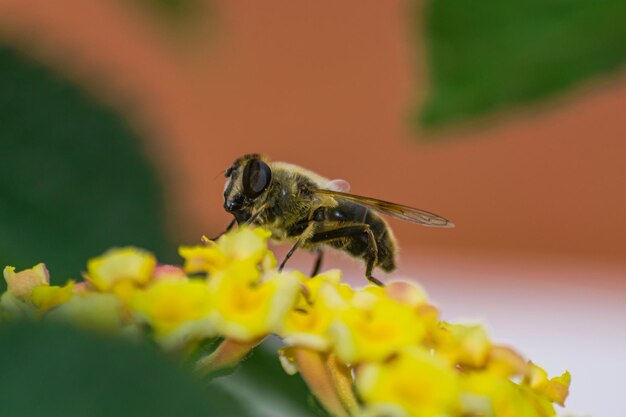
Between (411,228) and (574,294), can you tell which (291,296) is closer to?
(574,294)

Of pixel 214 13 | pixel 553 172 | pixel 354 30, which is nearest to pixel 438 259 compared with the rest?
pixel 553 172

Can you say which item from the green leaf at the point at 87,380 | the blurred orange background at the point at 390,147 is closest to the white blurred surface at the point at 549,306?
the blurred orange background at the point at 390,147

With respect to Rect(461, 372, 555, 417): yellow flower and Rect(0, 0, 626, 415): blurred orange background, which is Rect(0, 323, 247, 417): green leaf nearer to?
Rect(461, 372, 555, 417): yellow flower

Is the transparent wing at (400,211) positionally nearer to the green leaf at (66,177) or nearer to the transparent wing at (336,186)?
the transparent wing at (336,186)

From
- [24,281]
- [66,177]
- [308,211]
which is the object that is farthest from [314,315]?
[308,211]

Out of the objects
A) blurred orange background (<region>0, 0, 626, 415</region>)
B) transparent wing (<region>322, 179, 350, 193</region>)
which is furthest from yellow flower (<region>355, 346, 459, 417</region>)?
blurred orange background (<region>0, 0, 626, 415</region>)

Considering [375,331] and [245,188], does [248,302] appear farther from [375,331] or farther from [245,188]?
[245,188]
